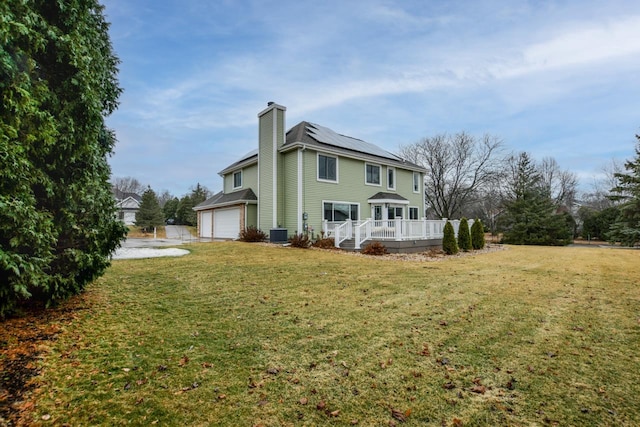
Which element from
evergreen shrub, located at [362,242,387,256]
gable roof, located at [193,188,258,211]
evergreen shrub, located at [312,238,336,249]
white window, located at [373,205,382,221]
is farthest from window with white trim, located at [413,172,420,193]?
gable roof, located at [193,188,258,211]

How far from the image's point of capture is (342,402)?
2.57 m

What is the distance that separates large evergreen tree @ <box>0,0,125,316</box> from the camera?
321cm

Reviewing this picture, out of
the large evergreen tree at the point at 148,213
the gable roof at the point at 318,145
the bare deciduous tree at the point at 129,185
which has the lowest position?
the large evergreen tree at the point at 148,213

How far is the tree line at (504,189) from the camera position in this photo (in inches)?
1017

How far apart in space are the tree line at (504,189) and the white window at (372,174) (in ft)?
39.1

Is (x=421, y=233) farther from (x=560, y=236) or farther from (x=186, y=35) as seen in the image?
(x=560, y=236)

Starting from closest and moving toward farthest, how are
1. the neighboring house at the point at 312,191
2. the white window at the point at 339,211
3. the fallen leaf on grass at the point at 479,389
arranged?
the fallen leaf on grass at the point at 479,389 → the neighboring house at the point at 312,191 → the white window at the point at 339,211

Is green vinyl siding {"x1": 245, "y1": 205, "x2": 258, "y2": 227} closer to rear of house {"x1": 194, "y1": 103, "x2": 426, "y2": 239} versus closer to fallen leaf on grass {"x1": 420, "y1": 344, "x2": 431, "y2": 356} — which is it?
rear of house {"x1": 194, "y1": 103, "x2": 426, "y2": 239}

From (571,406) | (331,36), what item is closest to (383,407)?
(571,406)

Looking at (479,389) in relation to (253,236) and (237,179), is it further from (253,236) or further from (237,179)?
(237,179)

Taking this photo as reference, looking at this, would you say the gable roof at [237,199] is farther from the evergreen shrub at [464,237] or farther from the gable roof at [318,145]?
the evergreen shrub at [464,237]

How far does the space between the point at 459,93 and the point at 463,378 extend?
19204 mm

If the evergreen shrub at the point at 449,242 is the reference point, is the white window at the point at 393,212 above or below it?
above

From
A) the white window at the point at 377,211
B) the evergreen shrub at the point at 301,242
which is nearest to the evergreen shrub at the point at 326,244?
the evergreen shrub at the point at 301,242
